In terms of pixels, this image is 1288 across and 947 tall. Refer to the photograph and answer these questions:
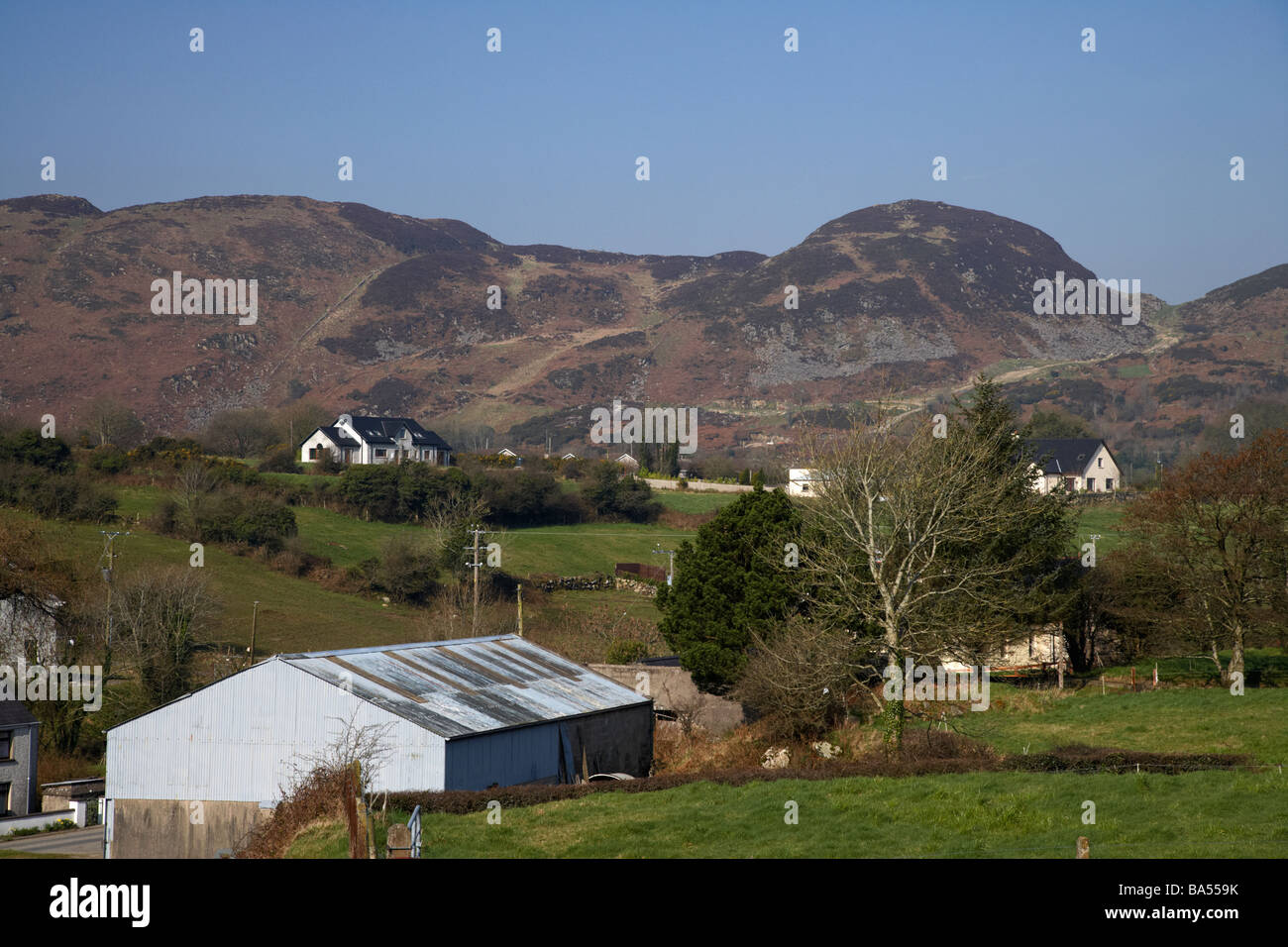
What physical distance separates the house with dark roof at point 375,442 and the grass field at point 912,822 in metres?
106

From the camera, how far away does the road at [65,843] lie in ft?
114

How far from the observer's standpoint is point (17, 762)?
43.5 m

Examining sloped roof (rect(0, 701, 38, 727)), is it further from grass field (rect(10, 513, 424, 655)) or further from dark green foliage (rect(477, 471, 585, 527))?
dark green foliage (rect(477, 471, 585, 527))

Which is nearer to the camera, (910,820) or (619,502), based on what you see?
(910,820)

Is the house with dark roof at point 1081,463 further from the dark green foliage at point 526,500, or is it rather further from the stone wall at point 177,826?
the stone wall at point 177,826

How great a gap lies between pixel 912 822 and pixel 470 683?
52.8 ft

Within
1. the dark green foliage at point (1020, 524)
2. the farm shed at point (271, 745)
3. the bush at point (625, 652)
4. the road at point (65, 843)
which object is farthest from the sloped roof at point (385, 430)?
the farm shed at point (271, 745)

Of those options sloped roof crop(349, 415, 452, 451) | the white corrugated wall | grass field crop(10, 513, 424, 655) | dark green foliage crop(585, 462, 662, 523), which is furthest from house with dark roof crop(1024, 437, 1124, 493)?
the white corrugated wall

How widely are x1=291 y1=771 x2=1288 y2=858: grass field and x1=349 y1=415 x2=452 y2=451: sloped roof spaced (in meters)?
117

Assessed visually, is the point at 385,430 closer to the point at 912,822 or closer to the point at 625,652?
the point at 625,652

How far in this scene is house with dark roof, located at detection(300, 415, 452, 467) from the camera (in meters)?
127

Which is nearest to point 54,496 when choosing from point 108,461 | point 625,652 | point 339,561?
point 108,461
